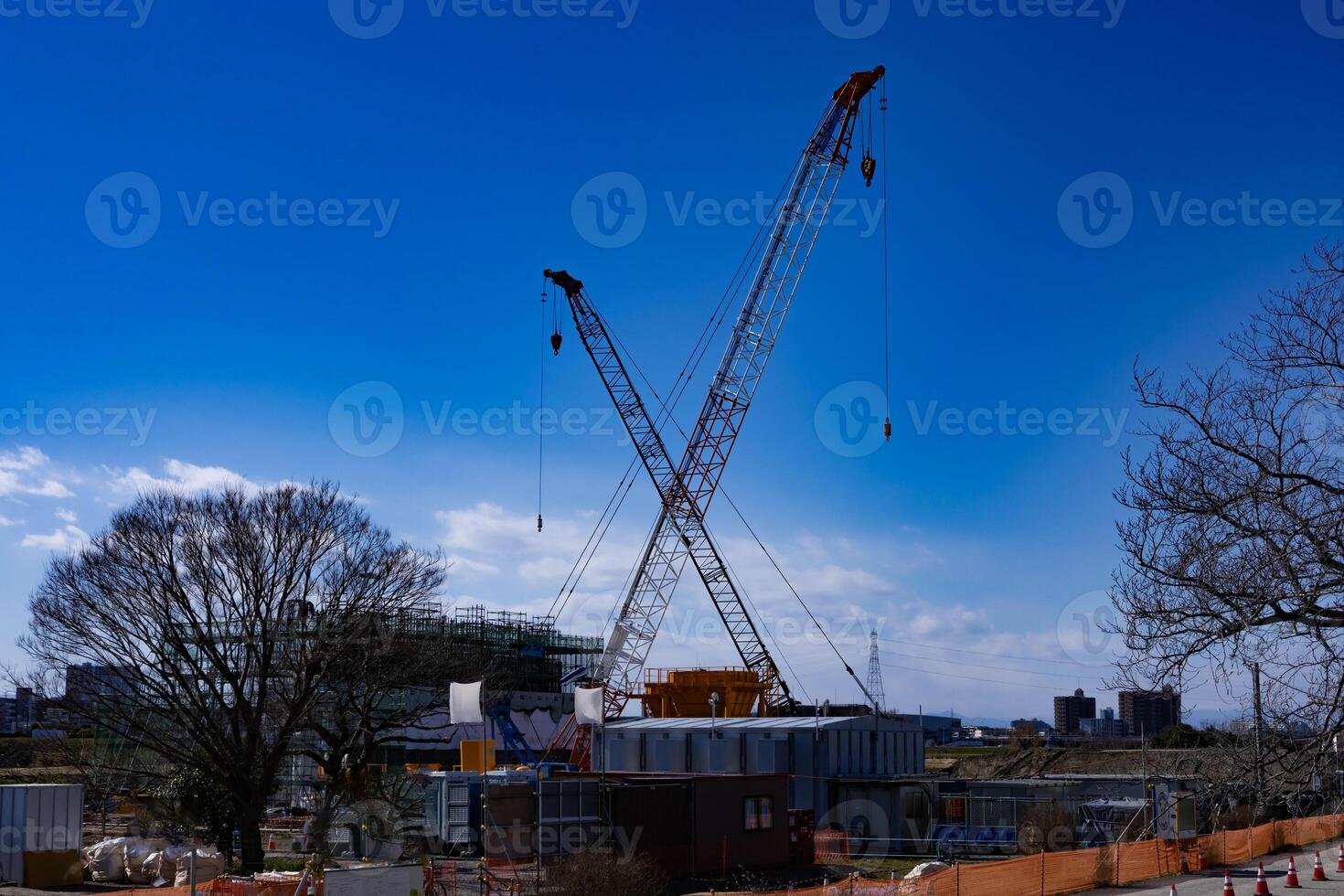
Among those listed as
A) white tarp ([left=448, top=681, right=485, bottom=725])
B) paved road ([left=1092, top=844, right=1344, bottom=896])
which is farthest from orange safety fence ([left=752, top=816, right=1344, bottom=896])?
white tarp ([left=448, top=681, right=485, bottom=725])

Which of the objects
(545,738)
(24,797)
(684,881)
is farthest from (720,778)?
(545,738)

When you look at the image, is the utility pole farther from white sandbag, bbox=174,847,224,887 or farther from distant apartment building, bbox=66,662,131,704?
distant apartment building, bbox=66,662,131,704

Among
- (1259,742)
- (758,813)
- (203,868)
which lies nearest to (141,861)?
(203,868)

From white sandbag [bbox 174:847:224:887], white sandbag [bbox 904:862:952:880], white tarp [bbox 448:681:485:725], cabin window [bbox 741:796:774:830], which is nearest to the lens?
white tarp [bbox 448:681:485:725]

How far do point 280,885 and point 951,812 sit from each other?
29.1 metres

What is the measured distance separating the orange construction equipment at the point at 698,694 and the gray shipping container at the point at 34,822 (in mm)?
38831

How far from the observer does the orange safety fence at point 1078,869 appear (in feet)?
76.5

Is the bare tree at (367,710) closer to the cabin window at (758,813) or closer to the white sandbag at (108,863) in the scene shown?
the white sandbag at (108,863)

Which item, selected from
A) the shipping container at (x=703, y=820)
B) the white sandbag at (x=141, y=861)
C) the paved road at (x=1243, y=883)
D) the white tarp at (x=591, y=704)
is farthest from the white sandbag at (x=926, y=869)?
the white sandbag at (x=141, y=861)

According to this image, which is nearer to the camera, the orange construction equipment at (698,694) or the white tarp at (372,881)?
the white tarp at (372,881)

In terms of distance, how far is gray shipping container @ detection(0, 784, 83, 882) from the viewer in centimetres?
2925

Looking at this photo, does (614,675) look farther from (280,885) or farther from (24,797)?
(280,885)

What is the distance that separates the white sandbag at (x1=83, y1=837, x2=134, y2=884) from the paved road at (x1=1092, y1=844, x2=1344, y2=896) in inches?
965

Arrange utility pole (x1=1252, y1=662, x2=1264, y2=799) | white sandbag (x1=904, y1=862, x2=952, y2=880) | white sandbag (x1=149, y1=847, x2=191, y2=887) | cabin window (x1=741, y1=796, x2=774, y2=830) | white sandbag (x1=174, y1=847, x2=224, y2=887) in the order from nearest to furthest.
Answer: utility pole (x1=1252, y1=662, x2=1264, y2=799), white sandbag (x1=904, y1=862, x2=952, y2=880), white sandbag (x1=174, y1=847, x2=224, y2=887), white sandbag (x1=149, y1=847, x2=191, y2=887), cabin window (x1=741, y1=796, x2=774, y2=830)
